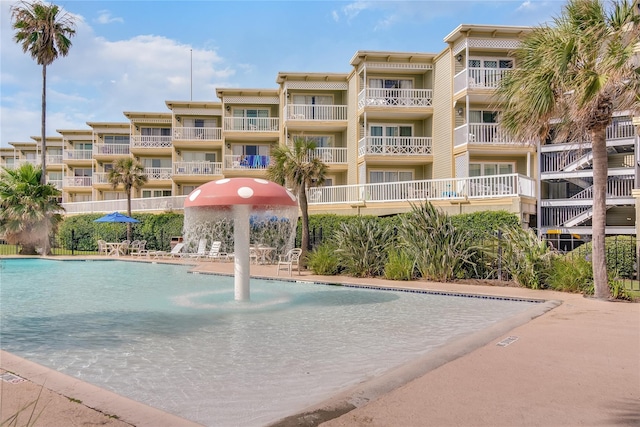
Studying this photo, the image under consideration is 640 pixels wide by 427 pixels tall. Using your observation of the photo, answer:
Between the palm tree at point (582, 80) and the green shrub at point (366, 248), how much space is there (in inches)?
231

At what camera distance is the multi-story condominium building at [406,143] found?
2455cm

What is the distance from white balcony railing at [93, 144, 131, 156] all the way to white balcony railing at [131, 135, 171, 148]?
383 cm

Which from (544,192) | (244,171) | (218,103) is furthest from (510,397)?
(218,103)

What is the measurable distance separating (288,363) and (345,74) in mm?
27786

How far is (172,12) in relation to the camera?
28.2 feet

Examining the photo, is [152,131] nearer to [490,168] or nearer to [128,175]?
[128,175]

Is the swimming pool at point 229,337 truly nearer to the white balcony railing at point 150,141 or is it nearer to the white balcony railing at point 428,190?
the white balcony railing at point 428,190

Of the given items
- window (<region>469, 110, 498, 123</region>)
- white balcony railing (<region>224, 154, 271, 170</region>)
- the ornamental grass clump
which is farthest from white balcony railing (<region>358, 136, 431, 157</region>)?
the ornamental grass clump

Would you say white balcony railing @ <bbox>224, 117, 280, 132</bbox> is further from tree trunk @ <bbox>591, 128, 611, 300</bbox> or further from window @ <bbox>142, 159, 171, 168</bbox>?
tree trunk @ <bbox>591, 128, 611, 300</bbox>

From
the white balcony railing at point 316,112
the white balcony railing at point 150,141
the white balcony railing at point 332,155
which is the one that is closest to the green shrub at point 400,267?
the white balcony railing at point 332,155

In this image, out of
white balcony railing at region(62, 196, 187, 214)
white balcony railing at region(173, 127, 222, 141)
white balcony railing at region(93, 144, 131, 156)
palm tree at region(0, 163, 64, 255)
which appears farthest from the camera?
white balcony railing at region(93, 144, 131, 156)

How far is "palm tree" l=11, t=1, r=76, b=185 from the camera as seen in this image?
27859 mm

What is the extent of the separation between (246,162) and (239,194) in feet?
81.7

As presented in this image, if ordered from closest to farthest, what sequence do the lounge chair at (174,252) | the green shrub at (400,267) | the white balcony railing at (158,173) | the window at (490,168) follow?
the green shrub at (400,267) → the lounge chair at (174,252) → the window at (490,168) → the white balcony railing at (158,173)
